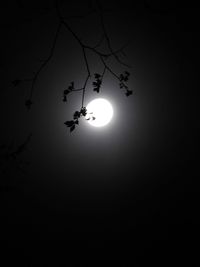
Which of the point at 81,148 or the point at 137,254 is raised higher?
the point at 81,148

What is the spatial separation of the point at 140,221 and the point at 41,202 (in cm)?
554

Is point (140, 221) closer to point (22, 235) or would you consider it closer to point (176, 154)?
point (176, 154)

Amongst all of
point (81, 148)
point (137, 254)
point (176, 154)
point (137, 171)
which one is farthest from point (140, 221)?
point (81, 148)

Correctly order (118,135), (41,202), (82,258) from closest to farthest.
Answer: (118,135) → (41,202) → (82,258)

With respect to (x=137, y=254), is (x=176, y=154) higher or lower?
higher

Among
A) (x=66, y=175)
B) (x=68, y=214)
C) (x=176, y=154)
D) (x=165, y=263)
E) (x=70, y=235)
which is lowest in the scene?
(x=165, y=263)

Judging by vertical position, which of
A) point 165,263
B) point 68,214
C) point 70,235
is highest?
point 68,214

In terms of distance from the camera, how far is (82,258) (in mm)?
14672

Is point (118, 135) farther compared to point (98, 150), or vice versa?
point (98, 150)

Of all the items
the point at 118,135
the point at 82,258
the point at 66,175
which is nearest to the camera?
the point at 118,135

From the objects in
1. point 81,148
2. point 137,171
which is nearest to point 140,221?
point 137,171

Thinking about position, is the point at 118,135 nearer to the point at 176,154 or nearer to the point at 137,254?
the point at 176,154

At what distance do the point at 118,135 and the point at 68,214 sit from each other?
6069mm

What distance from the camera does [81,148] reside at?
37.4ft
